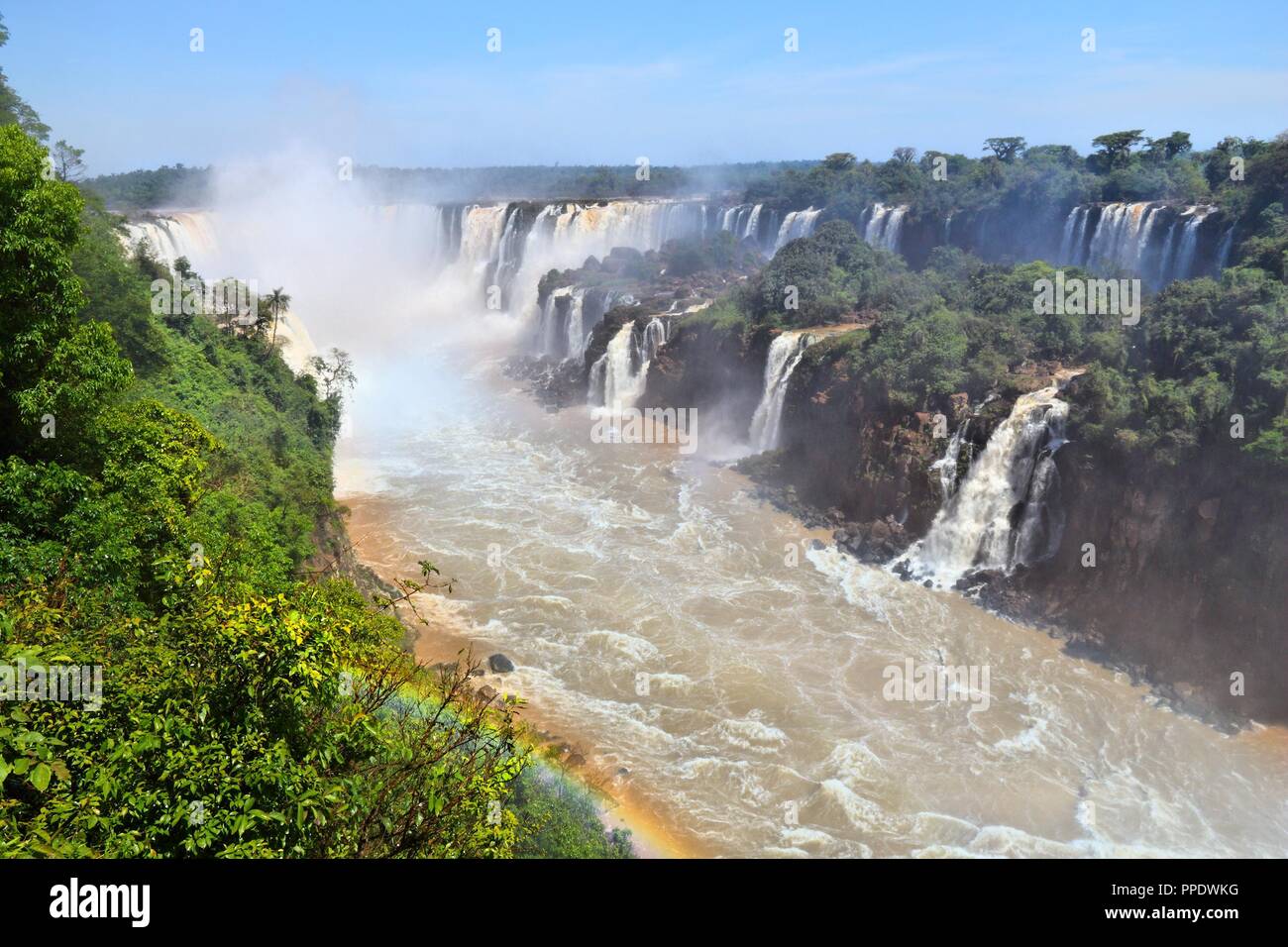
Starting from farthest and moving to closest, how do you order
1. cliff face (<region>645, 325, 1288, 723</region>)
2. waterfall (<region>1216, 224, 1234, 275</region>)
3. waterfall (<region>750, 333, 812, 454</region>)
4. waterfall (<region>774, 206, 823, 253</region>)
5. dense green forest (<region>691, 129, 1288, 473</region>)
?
1. waterfall (<region>774, 206, 823, 253</region>)
2. waterfall (<region>1216, 224, 1234, 275</region>)
3. waterfall (<region>750, 333, 812, 454</region>)
4. dense green forest (<region>691, 129, 1288, 473</region>)
5. cliff face (<region>645, 325, 1288, 723</region>)

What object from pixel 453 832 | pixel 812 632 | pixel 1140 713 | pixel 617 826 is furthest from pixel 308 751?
pixel 1140 713

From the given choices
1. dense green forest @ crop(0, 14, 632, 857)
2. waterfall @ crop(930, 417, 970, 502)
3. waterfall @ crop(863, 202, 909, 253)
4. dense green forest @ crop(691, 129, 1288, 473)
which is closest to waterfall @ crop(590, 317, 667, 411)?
dense green forest @ crop(691, 129, 1288, 473)

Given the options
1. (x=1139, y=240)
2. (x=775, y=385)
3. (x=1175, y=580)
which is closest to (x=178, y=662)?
(x=1175, y=580)

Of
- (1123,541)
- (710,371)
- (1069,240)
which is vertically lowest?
(1123,541)

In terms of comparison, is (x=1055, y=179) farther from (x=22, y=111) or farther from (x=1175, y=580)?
(x=22, y=111)

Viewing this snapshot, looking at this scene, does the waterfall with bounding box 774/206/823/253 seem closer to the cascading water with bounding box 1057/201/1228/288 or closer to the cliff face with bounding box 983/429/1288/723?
the cascading water with bounding box 1057/201/1228/288

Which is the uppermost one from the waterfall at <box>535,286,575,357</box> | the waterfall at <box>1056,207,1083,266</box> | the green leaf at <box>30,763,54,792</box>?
the waterfall at <box>1056,207,1083,266</box>

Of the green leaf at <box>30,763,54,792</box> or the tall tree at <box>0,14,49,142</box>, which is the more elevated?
the tall tree at <box>0,14,49,142</box>
